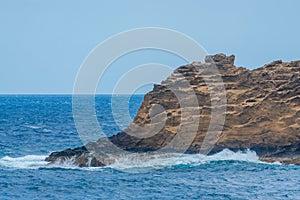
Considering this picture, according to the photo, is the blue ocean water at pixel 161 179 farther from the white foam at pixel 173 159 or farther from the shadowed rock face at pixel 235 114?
the shadowed rock face at pixel 235 114

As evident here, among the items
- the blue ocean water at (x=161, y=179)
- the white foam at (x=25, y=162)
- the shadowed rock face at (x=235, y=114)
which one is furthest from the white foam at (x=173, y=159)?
the white foam at (x=25, y=162)

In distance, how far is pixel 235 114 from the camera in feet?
168

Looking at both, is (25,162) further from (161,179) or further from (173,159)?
(161,179)

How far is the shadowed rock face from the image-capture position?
50156 mm

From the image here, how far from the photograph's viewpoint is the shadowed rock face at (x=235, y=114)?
1975 inches

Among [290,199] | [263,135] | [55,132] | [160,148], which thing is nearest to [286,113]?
[263,135]

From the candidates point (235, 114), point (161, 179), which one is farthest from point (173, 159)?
point (161, 179)

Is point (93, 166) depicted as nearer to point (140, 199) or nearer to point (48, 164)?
point (48, 164)

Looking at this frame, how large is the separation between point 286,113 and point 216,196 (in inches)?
559

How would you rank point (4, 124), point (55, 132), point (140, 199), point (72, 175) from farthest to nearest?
point (4, 124)
point (55, 132)
point (72, 175)
point (140, 199)

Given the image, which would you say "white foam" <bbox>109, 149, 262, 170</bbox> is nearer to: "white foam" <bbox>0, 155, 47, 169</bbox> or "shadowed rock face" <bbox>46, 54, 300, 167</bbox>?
"shadowed rock face" <bbox>46, 54, 300, 167</bbox>

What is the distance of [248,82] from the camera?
172ft

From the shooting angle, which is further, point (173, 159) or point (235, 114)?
point (235, 114)

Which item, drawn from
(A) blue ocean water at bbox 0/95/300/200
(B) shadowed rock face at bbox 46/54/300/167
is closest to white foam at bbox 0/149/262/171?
(A) blue ocean water at bbox 0/95/300/200
